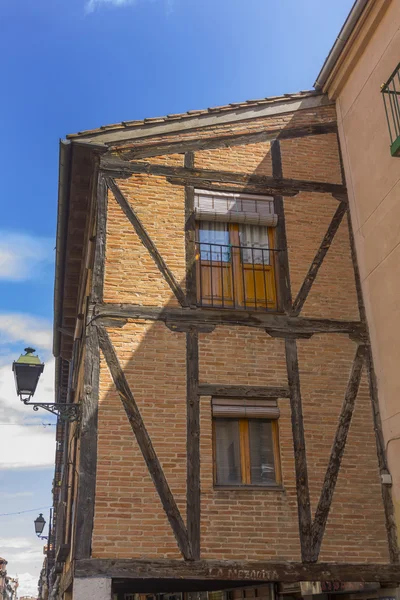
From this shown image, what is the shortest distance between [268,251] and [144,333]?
7.97 ft

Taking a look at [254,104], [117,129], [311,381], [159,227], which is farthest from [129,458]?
[254,104]

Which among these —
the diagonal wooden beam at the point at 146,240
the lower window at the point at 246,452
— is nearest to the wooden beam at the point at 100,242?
the diagonal wooden beam at the point at 146,240

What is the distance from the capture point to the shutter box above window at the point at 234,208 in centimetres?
916

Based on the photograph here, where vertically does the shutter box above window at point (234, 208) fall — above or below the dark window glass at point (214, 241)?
above

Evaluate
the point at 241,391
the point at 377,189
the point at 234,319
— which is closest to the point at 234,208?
the point at 234,319

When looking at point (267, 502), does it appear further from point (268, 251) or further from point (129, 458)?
point (268, 251)

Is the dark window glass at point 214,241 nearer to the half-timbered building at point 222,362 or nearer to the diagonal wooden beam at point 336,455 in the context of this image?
the half-timbered building at point 222,362

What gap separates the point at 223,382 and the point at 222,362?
0.90 ft

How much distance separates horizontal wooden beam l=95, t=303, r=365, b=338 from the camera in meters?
8.11

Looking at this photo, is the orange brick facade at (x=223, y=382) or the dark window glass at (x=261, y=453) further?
the dark window glass at (x=261, y=453)

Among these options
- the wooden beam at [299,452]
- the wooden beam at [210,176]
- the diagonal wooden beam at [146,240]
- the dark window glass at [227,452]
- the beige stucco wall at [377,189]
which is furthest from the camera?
the wooden beam at [210,176]

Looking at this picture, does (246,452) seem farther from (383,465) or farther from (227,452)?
(383,465)

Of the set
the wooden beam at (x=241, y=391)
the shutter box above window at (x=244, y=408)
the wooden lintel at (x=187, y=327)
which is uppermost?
the wooden lintel at (x=187, y=327)

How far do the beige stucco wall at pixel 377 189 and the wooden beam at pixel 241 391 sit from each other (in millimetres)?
1421
